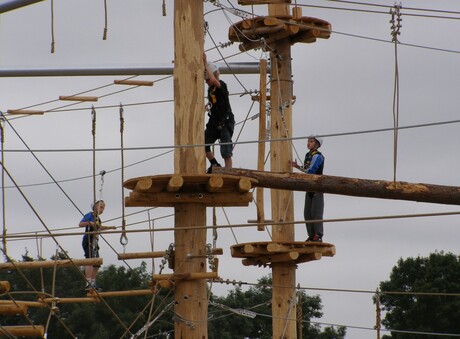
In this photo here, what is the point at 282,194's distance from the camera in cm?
2025

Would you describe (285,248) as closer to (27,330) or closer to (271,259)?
(271,259)

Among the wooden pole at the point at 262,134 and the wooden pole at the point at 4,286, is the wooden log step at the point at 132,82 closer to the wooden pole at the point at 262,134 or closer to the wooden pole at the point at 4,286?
the wooden pole at the point at 262,134

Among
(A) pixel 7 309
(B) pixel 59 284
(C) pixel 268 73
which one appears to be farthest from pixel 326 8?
(B) pixel 59 284

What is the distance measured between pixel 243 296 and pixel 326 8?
2156 centimetres

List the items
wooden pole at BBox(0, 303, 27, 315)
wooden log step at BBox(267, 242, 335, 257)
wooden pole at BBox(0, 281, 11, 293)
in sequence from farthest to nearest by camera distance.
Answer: wooden log step at BBox(267, 242, 335, 257) → wooden pole at BBox(0, 303, 27, 315) → wooden pole at BBox(0, 281, 11, 293)

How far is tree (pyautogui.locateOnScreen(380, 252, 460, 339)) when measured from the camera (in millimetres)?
36062

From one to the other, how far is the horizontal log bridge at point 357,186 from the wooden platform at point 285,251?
3.22m

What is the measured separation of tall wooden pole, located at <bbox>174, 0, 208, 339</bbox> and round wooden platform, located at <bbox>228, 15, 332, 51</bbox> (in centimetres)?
473

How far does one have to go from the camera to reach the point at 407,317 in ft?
119

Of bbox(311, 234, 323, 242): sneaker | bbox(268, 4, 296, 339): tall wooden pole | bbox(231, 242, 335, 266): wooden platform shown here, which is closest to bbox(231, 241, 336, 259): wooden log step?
bbox(231, 242, 335, 266): wooden platform

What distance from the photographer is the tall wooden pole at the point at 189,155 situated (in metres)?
15.0

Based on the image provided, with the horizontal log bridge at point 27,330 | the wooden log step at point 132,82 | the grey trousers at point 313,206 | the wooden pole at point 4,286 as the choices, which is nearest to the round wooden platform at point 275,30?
the wooden log step at point 132,82

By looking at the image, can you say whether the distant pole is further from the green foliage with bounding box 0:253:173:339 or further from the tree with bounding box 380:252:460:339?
the green foliage with bounding box 0:253:173:339

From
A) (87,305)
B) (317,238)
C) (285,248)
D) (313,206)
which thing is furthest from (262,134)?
(87,305)
